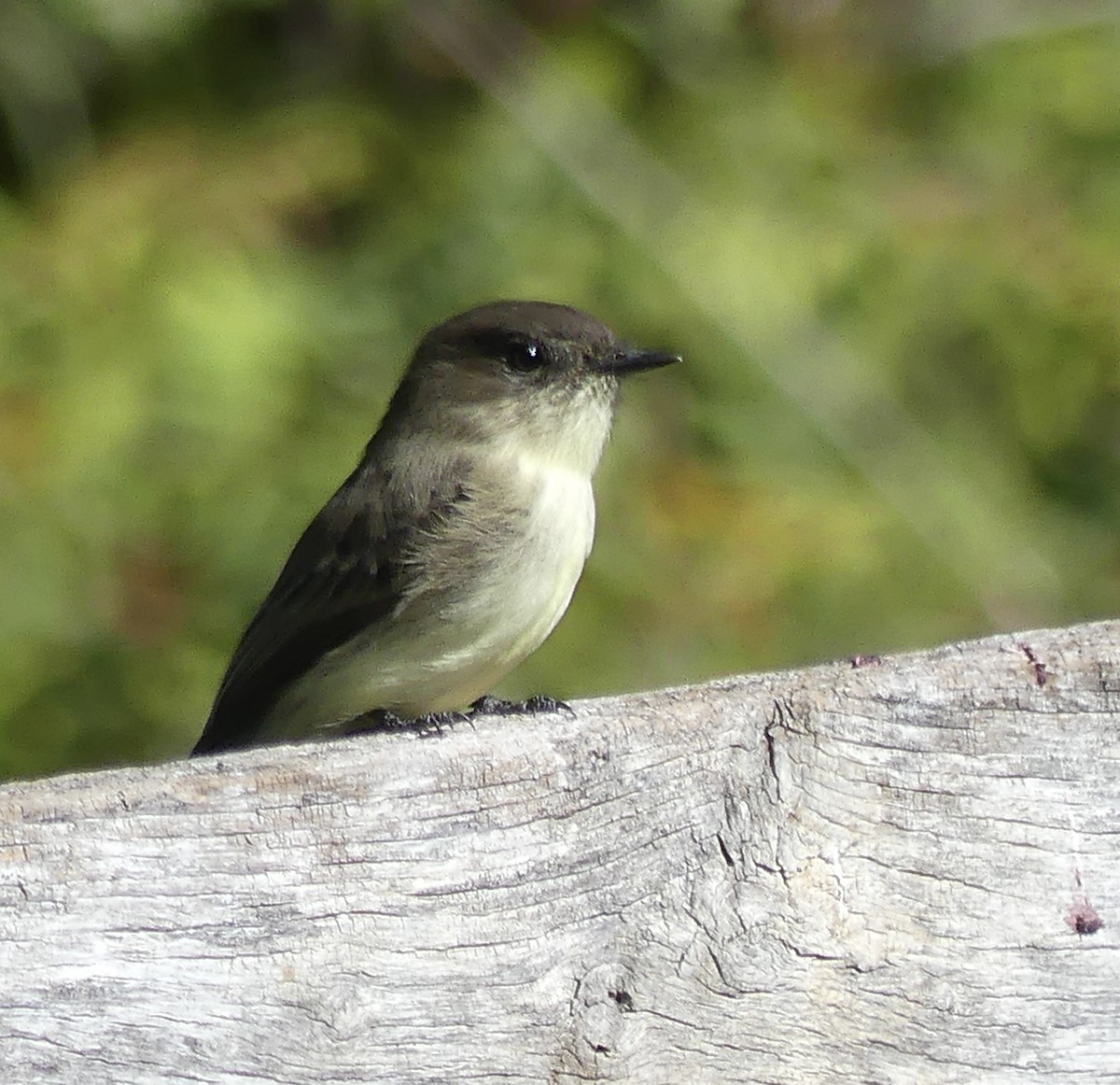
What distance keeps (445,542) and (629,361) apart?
623 mm

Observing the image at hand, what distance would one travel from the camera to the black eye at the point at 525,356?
4.45 m

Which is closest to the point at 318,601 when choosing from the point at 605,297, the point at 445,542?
the point at 445,542

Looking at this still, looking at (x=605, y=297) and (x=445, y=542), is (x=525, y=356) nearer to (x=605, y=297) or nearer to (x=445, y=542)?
(x=605, y=297)

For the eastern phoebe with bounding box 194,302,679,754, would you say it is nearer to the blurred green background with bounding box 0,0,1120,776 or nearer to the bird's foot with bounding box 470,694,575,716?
the bird's foot with bounding box 470,694,575,716

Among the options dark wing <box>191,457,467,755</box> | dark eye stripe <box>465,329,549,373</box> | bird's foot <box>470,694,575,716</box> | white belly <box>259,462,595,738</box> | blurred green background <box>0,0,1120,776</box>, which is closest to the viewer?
bird's foot <box>470,694,575,716</box>

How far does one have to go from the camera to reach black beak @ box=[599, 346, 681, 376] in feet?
14.1

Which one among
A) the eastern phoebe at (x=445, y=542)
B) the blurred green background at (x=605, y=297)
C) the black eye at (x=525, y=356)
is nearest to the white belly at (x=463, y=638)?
the eastern phoebe at (x=445, y=542)

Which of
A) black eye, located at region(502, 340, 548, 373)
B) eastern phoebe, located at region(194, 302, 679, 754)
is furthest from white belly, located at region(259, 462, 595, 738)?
black eye, located at region(502, 340, 548, 373)

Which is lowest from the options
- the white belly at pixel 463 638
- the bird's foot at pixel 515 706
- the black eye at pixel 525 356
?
the bird's foot at pixel 515 706

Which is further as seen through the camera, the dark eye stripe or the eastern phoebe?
the dark eye stripe

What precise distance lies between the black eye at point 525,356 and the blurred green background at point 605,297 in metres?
0.22

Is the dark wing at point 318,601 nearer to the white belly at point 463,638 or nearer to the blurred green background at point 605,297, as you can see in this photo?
the white belly at point 463,638

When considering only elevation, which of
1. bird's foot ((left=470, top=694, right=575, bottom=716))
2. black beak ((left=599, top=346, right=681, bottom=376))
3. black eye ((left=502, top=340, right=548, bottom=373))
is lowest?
bird's foot ((left=470, top=694, right=575, bottom=716))

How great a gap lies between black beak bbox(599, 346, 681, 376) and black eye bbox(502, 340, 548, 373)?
0.56ft
